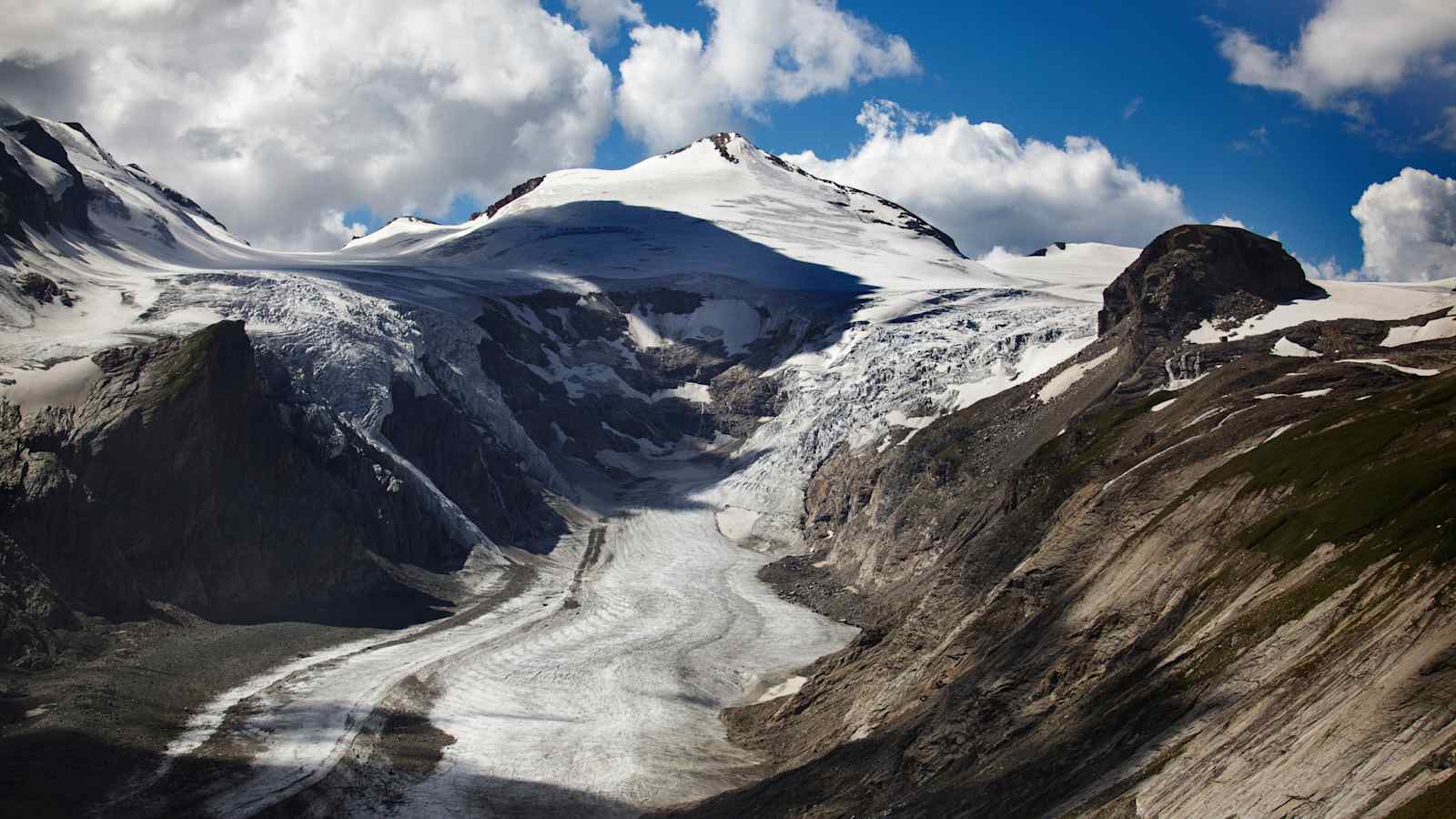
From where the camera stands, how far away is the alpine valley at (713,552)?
102 feet

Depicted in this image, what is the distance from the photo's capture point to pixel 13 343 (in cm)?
8238

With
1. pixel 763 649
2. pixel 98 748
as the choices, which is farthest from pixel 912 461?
pixel 98 748

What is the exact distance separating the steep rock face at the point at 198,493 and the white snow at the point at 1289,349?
61.1m

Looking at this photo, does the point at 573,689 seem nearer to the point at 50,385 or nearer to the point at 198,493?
the point at 198,493

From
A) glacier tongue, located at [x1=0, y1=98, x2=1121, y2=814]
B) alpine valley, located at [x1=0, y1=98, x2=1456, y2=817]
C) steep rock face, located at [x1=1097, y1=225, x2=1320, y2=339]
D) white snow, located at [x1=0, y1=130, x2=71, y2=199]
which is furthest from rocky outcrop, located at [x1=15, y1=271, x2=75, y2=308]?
steep rock face, located at [x1=1097, y1=225, x2=1320, y2=339]

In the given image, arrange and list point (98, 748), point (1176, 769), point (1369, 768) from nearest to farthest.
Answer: point (1369, 768), point (1176, 769), point (98, 748)

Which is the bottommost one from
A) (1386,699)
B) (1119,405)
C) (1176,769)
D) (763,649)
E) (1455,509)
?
(763,649)

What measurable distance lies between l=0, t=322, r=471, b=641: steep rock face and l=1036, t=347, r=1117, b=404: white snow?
52652mm

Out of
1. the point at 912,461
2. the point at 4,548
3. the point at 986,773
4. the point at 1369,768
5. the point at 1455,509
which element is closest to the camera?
the point at 1369,768

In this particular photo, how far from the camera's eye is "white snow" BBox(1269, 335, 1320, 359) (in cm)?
7719

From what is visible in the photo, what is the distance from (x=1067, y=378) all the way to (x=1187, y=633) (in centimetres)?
7066

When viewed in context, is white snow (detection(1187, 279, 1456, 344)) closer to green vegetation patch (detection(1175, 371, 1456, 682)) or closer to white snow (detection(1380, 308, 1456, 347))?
white snow (detection(1380, 308, 1456, 347))

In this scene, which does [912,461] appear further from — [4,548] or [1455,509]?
[1455,509]

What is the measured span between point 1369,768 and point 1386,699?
2.10m
